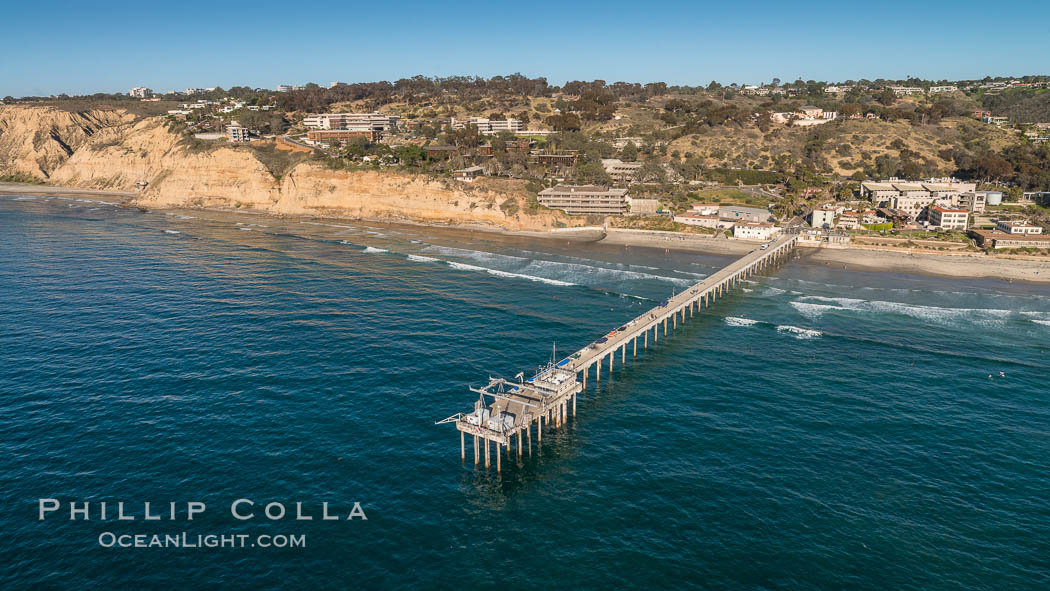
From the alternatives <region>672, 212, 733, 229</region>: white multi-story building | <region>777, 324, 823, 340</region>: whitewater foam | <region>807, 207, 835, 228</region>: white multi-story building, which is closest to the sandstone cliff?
<region>672, 212, 733, 229</region>: white multi-story building

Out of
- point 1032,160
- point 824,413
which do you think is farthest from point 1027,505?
point 1032,160

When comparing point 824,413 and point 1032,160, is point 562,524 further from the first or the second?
point 1032,160

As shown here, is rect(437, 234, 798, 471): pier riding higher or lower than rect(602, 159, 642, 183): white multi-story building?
lower

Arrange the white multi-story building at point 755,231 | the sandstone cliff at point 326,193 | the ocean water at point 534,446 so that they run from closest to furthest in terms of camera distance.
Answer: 1. the ocean water at point 534,446
2. the white multi-story building at point 755,231
3. the sandstone cliff at point 326,193

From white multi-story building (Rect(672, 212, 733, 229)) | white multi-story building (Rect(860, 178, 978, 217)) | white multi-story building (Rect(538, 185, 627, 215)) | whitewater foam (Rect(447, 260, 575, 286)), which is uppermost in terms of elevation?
white multi-story building (Rect(860, 178, 978, 217))

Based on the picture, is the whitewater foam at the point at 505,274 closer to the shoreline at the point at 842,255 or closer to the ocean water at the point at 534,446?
the ocean water at the point at 534,446

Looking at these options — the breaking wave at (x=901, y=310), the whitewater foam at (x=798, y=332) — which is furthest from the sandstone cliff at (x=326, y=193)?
the whitewater foam at (x=798, y=332)

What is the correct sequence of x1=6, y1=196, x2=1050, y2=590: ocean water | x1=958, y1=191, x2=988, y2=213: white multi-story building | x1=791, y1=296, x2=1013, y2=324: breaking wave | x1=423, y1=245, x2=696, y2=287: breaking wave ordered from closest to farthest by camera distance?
x1=6, y1=196, x2=1050, y2=590: ocean water → x1=791, y1=296, x2=1013, y2=324: breaking wave → x1=423, y1=245, x2=696, y2=287: breaking wave → x1=958, y1=191, x2=988, y2=213: white multi-story building

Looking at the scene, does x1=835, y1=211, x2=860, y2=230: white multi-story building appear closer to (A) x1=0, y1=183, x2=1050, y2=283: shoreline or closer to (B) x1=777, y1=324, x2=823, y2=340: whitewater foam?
(A) x1=0, y1=183, x2=1050, y2=283: shoreline
